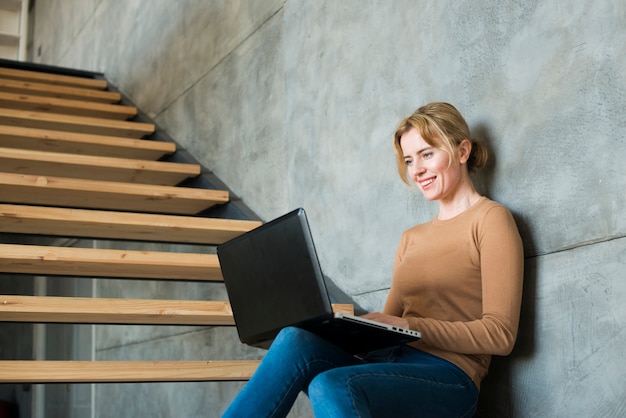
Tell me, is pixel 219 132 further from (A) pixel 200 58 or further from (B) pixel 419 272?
(B) pixel 419 272

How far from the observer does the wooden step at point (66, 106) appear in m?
4.44

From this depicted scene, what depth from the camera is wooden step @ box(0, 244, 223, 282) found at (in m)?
2.60

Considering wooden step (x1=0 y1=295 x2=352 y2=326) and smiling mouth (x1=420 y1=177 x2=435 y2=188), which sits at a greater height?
smiling mouth (x1=420 y1=177 x2=435 y2=188)

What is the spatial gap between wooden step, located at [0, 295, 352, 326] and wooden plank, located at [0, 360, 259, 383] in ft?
0.59

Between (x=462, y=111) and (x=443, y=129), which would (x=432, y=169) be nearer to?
(x=443, y=129)

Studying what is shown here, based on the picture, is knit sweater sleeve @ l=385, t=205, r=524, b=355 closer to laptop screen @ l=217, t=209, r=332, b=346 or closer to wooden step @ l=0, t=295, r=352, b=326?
laptop screen @ l=217, t=209, r=332, b=346

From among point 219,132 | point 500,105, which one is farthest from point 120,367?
point 219,132

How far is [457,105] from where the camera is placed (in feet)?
7.61

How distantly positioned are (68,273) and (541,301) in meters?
1.67

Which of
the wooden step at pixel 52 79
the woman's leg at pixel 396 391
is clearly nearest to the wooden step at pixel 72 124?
the wooden step at pixel 52 79

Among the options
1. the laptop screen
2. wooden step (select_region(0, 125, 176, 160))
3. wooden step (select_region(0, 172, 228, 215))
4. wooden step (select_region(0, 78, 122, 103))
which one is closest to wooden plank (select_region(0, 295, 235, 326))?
the laptop screen

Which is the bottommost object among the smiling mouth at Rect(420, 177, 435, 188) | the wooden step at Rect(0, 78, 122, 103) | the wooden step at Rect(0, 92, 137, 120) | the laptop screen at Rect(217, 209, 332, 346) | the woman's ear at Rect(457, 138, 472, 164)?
the laptop screen at Rect(217, 209, 332, 346)

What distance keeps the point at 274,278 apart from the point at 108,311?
36.1 inches

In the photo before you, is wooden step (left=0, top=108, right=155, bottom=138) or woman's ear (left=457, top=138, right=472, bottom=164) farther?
wooden step (left=0, top=108, right=155, bottom=138)
